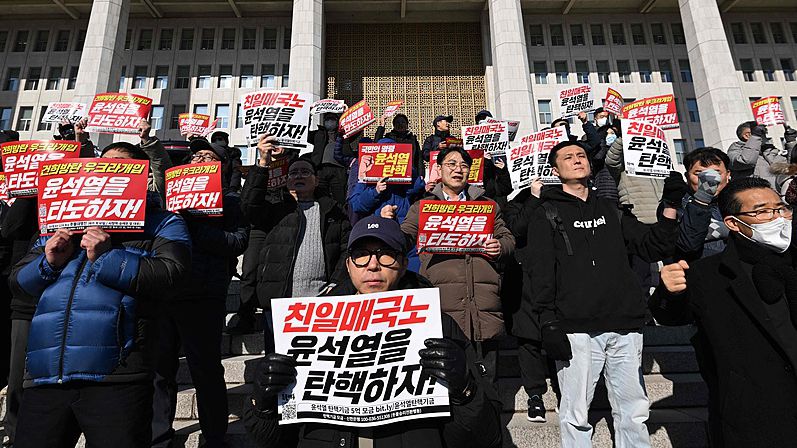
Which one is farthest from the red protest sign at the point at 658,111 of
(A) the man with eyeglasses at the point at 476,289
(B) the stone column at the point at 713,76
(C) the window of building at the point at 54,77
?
(C) the window of building at the point at 54,77

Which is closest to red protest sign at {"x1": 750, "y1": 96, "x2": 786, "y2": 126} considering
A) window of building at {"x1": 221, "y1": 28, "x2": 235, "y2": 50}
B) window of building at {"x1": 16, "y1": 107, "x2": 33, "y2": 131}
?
window of building at {"x1": 221, "y1": 28, "x2": 235, "y2": 50}

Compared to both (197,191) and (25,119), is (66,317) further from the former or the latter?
(25,119)

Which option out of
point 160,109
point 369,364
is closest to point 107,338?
point 369,364

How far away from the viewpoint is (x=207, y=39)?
3084 centimetres

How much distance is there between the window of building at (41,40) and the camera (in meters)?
30.5

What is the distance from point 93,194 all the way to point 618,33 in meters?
35.7

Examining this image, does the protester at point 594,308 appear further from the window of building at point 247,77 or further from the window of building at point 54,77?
the window of building at point 54,77

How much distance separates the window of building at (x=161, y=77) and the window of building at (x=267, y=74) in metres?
6.41

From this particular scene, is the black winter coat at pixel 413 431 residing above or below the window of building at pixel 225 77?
below

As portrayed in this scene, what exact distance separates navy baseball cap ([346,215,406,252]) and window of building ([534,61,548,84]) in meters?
30.7

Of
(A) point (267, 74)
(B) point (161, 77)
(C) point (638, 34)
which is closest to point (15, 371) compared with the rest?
(A) point (267, 74)

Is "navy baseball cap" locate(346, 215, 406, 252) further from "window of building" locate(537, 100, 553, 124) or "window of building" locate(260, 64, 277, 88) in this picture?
"window of building" locate(260, 64, 277, 88)

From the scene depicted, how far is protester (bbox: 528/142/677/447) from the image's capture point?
308 centimetres

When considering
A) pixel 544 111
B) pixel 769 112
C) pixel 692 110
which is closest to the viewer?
pixel 769 112
